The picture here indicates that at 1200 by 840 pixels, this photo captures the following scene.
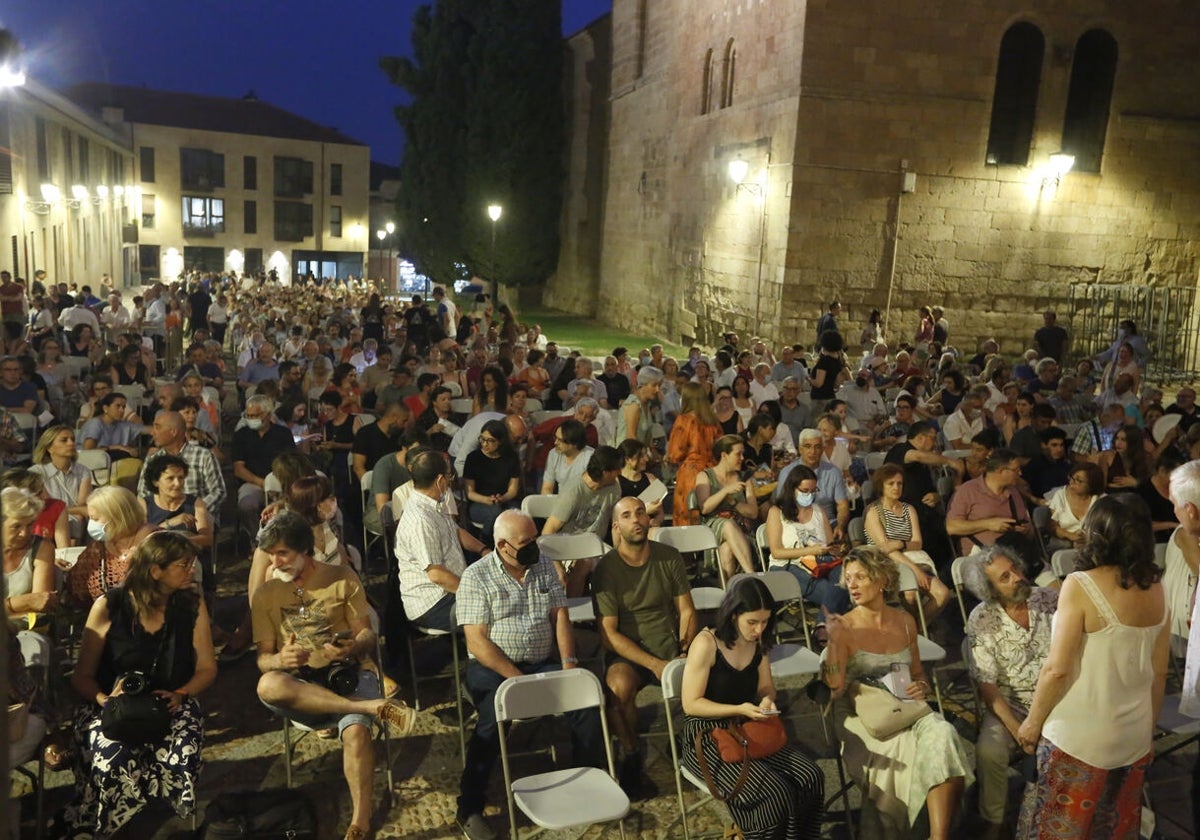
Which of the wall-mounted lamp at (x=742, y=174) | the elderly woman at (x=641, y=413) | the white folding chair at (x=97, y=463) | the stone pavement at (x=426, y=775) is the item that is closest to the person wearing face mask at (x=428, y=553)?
the stone pavement at (x=426, y=775)

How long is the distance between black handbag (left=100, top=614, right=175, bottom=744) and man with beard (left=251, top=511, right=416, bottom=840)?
0.41 metres

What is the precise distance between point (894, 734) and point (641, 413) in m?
4.61

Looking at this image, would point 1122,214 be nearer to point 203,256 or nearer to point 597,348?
point 597,348

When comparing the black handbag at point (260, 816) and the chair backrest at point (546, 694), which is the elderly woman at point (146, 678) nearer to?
the black handbag at point (260, 816)

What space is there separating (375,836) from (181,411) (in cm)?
415

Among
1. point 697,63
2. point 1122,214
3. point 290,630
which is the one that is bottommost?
point 290,630

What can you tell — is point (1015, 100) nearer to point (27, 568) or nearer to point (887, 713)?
point (887, 713)

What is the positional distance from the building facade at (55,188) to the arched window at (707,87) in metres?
12.1

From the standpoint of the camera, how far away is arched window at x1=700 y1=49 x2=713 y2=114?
1930 centimetres

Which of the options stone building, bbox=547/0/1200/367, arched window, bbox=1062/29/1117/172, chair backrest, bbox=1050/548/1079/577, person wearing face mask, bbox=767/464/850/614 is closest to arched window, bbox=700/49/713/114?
stone building, bbox=547/0/1200/367

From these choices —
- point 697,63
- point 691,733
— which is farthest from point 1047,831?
point 697,63

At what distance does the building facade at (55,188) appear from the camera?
60.1 ft

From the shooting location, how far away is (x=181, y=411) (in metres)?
7.12

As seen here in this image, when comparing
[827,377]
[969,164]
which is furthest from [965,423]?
[969,164]
